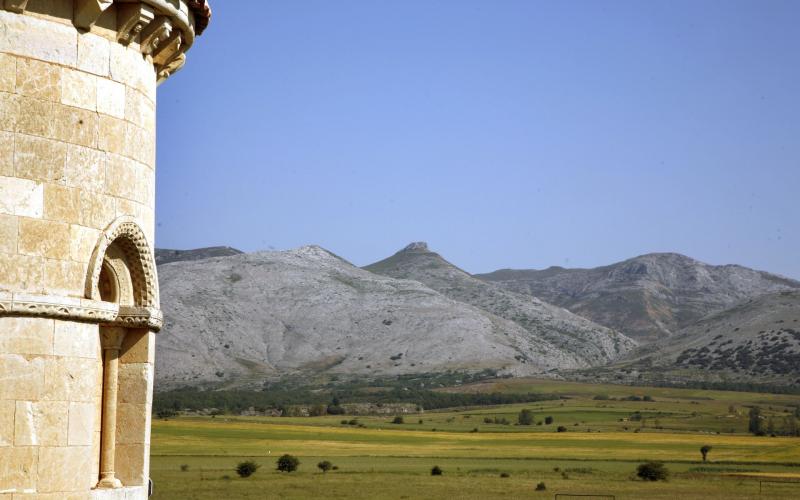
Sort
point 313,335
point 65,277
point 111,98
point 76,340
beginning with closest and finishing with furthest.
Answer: point 65,277, point 76,340, point 111,98, point 313,335

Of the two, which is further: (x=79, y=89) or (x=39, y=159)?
(x=79, y=89)

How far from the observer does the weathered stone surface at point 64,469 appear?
1062 cm

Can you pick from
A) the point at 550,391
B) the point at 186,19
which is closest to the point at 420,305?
the point at 550,391

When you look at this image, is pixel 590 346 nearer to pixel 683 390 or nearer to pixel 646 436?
pixel 683 390

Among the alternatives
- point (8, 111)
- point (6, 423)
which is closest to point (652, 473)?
point (6, 423)

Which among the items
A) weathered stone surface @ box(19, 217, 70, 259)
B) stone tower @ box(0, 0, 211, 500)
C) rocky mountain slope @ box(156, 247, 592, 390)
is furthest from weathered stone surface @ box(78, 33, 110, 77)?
rocky mountain slope @ box(156, 247, 592, 390)

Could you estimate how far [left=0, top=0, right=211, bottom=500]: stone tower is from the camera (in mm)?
10602

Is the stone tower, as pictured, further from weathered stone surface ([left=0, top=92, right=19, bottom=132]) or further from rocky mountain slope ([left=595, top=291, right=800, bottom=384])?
rocky mountain slope ([left=595, top=291, right=800, bottom=384])

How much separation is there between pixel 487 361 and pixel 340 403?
41.0 meters

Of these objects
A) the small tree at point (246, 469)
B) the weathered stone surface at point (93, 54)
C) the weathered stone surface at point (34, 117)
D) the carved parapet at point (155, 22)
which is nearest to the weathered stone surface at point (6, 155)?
the weathered stone surface at point (34, 117)

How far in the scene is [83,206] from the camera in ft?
36.9

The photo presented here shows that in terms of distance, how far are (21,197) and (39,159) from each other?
1.33 ft

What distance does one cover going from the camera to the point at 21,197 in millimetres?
10688

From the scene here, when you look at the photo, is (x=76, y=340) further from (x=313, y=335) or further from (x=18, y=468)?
(x=313, y=335)
